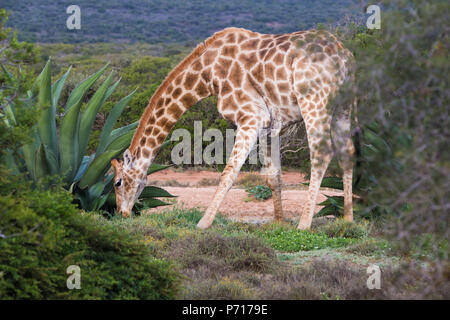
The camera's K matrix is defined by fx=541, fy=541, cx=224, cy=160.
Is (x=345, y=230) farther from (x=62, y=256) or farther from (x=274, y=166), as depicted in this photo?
(x=62, y=256)

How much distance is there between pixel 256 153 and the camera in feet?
48.9

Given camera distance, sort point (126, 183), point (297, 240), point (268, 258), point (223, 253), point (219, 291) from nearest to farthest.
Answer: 1. point (219, 291)
2. point (268, 258)
3. point (223, 253)
4. point (297, 240)
5. point (126, 183)

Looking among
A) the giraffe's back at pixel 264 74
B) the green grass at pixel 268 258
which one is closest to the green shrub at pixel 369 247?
the green grass at pixel 268 258

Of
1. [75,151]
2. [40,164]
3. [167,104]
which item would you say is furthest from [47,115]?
[167,104]

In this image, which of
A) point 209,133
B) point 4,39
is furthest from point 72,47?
point 4,39

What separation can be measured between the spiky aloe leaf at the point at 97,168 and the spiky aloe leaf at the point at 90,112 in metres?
0.36

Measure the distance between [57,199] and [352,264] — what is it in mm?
2951

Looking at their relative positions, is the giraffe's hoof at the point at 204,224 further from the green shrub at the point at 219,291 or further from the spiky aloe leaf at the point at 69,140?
the green shrub at the point at 219,291

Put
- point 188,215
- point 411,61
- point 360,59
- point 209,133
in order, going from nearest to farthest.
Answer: point 411,61 → point 360,59 → point 188,215 → point 209,133

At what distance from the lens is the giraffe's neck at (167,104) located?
23.1 feet

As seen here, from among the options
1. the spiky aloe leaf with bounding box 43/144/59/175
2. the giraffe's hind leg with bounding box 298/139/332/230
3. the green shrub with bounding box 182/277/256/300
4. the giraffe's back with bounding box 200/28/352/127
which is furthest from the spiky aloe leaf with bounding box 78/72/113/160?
the green shrub with bounding box 182/277/256/300

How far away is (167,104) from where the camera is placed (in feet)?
23.3

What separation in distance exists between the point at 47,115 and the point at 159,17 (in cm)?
4503
